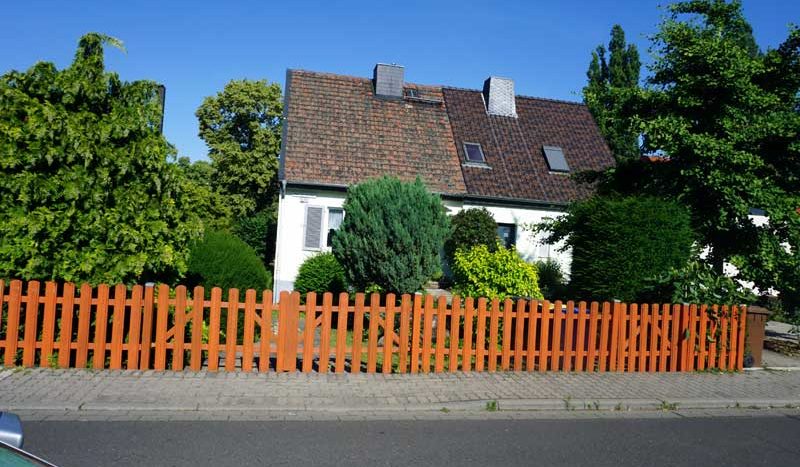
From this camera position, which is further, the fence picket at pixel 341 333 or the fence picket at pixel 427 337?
the fence picket at pixel 427 337

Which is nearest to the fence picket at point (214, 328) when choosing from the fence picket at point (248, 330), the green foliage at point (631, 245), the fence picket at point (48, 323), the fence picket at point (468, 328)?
the fence picket at point (248, 330)

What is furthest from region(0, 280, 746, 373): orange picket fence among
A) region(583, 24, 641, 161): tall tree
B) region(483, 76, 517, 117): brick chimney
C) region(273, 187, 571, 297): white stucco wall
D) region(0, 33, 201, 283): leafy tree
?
region(583, 24, 641, 161): tall tree

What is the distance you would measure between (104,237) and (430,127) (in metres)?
15.2

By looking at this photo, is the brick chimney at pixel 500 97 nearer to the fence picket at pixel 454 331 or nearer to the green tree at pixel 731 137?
the green tree at pixel 731 137

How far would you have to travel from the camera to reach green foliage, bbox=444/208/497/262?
19312 millimetres

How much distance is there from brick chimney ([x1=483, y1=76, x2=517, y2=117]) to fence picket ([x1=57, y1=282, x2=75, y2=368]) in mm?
18863

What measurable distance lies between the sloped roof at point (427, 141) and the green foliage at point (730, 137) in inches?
290

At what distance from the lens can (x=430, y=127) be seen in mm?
22734

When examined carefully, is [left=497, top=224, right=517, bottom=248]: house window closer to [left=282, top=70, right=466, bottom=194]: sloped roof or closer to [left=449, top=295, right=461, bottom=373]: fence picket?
[left=282, top=70, right=466, bottom=194]: sloped roof

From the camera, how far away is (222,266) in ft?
38.1

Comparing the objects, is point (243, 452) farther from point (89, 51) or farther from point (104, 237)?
point (89, 51)

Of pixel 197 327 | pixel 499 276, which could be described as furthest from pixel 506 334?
pixel 197 327

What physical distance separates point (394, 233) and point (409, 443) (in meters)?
5.61

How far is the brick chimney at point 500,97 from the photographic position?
82.3ft
